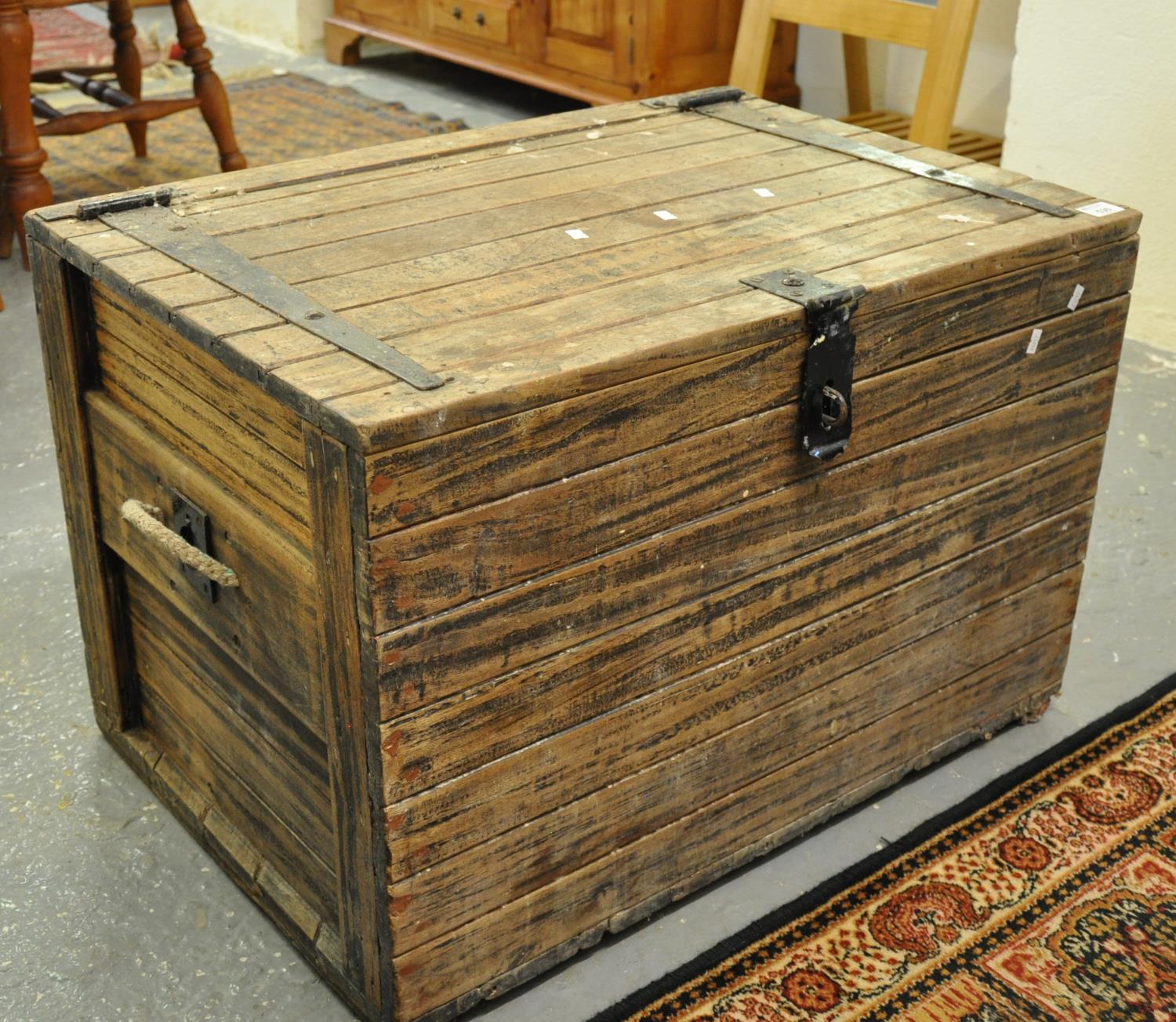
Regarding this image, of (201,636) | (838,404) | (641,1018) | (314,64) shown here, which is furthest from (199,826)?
(314,64)

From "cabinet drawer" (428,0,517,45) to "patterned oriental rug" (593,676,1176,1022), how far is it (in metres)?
3.36

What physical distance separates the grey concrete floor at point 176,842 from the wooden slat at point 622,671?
0.26 m

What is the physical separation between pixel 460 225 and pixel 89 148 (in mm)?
3228

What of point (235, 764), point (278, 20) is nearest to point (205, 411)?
point (235, 764)

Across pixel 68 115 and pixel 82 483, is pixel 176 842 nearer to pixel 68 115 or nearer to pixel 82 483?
pixel 82 483

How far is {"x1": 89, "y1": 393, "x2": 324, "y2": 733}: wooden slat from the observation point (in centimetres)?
140

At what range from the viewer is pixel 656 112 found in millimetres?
2115

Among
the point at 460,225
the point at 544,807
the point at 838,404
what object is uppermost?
the point at 460,225

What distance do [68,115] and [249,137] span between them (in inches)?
30.4

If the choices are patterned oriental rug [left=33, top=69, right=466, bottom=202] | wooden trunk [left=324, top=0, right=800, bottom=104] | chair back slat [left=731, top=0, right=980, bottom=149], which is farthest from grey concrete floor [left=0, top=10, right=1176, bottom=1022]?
wooden trunk [left=324, top=0, right=800, bottom=104]

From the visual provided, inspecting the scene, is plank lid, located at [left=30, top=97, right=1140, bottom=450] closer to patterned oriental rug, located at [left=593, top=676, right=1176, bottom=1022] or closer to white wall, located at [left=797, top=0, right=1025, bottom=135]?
patterned oriental rug, located at [left=593, top=676, right=1176, bottom=1022]

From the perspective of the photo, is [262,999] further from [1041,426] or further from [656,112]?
[656,112]

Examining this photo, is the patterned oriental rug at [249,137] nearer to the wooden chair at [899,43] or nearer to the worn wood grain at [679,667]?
the wooden chair at [899,43]

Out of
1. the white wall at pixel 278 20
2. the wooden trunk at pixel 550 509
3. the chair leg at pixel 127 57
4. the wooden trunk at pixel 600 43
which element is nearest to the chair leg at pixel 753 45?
the wooden trunk at pixel 600 43
